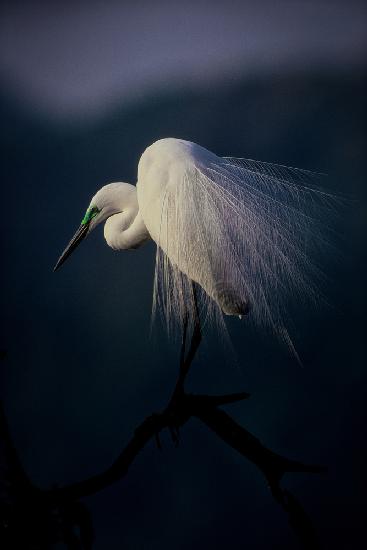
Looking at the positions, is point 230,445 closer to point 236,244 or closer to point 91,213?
point 236,244

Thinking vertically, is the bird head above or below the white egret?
above

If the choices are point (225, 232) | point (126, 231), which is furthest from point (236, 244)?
point (126, 231)

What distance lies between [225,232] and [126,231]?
0.40m

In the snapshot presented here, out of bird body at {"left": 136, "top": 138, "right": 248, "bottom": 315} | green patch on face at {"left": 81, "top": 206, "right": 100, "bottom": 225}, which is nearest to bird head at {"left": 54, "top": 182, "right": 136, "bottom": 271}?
green patch on face at {"left": 81, "top": 206, "right": 100, "bottom": 225}

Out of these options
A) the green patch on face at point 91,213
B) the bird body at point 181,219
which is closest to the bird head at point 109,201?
the green patch on face at point 91,213

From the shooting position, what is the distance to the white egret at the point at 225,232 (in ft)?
5.46

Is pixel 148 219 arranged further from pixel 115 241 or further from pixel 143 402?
pixel 143 402

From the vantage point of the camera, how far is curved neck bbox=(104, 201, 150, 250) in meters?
1.91

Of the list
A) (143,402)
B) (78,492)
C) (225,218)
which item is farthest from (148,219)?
(143,402)

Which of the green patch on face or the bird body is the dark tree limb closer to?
the bird body

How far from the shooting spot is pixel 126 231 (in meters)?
1.94

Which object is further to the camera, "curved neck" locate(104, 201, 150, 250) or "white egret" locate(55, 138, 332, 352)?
"curved neck" locate(104, 201, 150, 250)

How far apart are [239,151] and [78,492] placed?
3675 millimetres

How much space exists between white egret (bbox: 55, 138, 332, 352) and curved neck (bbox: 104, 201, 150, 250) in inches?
6.1
